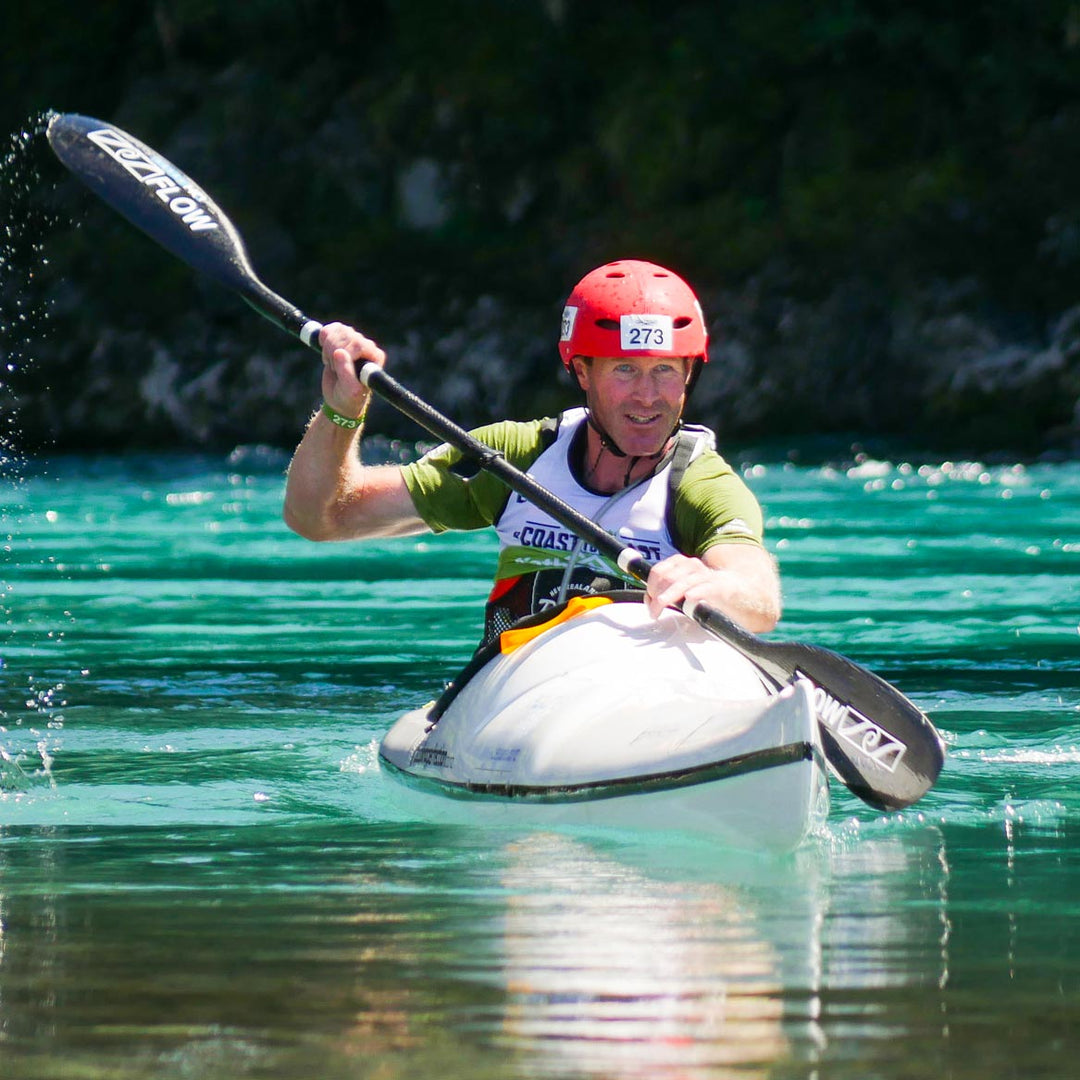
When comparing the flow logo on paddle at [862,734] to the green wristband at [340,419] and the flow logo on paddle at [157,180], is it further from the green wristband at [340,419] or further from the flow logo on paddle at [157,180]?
the flow logo on paddle at [157,180]

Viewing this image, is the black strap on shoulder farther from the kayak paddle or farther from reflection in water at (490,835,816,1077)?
reflection in water at (490,835,816,1077)

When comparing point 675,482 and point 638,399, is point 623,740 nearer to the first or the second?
point 675,482

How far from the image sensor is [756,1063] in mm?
2740

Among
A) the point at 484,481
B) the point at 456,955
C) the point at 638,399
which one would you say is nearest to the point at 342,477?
the point at 484,481

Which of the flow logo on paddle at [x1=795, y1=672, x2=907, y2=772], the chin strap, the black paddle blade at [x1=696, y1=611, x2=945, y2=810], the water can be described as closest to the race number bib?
the chin strap

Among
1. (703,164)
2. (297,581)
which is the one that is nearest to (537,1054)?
(297,581)

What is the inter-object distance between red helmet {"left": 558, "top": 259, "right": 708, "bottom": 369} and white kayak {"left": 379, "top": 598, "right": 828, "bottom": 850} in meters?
0.63

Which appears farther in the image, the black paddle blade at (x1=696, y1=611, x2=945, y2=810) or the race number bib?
the race number bib

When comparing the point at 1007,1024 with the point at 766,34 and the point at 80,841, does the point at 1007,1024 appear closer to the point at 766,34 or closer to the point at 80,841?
the point at 80,841

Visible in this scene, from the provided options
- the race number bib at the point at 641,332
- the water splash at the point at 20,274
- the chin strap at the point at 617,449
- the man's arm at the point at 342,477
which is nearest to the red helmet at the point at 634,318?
the race number bib at the point at 641,332

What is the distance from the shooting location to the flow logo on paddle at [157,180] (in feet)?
21.0

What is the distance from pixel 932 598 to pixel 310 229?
55.2ft

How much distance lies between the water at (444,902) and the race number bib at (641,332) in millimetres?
1181

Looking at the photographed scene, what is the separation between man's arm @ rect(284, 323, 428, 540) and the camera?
5.07 metres
